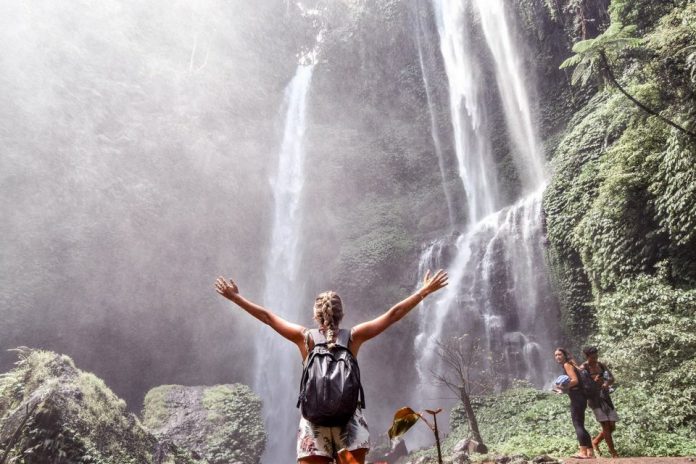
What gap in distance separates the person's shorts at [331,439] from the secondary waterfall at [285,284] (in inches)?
802

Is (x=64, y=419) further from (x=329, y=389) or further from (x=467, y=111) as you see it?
(x=467, y=111)

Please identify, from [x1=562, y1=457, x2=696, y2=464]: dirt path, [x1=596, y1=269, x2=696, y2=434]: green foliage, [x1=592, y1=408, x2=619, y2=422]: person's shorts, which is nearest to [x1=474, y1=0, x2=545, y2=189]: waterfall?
[x1=596, y1=269, x2=696, y2=434]: green foliage

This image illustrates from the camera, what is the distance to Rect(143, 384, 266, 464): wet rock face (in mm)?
14344

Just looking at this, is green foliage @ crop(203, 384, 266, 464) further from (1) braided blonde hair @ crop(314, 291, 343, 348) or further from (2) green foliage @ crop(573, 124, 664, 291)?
(1) braided blonde hair @ crop(314, 291, 343, 348)

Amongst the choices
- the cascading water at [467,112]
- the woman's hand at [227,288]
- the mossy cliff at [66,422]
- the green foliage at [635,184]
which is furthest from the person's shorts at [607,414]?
the cascading water at [467,112]


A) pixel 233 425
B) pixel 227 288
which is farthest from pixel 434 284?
pixel 233 425

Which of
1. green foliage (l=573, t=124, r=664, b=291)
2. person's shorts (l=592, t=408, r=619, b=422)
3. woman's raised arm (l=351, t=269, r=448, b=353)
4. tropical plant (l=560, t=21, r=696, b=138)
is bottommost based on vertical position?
person's shorts (l=592, t=408, r=619, b=422)

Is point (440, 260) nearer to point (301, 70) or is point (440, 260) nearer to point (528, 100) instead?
point (528, 100)

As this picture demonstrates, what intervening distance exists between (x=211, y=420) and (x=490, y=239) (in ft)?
46.7

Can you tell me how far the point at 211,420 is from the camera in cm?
1542

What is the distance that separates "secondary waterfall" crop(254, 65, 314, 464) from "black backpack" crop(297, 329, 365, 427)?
67.3 ft

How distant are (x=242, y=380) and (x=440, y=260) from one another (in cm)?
1267

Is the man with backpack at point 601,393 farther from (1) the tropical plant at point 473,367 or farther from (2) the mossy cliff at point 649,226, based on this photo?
(1) the tropical plant at point 473,367

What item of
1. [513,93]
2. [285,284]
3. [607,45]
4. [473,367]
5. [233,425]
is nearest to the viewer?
[607,45]
